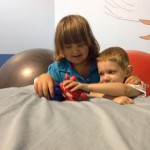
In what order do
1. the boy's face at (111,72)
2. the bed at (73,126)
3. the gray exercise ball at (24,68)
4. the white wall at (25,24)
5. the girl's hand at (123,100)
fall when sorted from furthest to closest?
the white wall at (25,24) < the gray exercise ball at (24,68) < the boy's face at (111,72) < the girl's hand at (123,100) < the bed at (73,126)

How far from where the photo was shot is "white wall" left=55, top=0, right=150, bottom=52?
1.50 meters

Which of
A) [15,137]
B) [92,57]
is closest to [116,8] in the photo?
[92,57]

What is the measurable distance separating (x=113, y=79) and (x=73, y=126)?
39 centimetres

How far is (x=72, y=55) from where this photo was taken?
976mm

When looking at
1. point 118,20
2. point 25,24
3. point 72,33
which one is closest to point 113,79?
point 72,33

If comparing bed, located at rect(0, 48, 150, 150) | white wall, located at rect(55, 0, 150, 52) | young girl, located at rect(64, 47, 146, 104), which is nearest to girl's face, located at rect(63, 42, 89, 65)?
young girl, located at rect(64, 47, 146, 104)

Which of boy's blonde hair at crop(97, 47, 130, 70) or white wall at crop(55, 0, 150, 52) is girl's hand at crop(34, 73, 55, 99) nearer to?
boy's blonde hair at crop(97, 47, 130, 70)

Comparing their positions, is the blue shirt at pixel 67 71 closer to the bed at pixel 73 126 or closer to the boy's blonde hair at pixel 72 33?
the boy's blonde hair at pixel 72 33

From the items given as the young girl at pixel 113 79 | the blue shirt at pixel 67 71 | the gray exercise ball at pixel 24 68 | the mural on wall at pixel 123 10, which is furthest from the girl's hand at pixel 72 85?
the mural on wall at pixel 123 10

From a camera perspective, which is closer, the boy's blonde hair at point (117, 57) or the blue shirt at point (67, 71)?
the boy's blonde hair at point (117, 57)

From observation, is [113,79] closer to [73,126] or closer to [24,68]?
[73,126]

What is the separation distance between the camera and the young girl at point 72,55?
863 millimetres

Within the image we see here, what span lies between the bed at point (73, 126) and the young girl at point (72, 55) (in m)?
0.17

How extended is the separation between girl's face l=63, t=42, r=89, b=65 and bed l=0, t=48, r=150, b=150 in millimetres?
309
